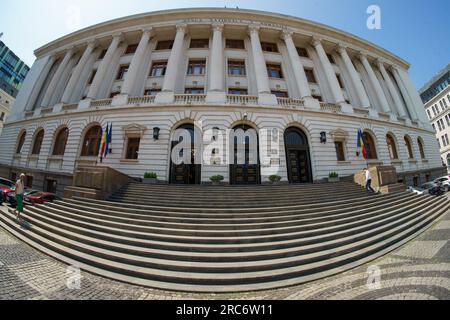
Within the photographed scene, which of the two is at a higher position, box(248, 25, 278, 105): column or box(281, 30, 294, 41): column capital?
box(281, 30, 294, 41): column capital

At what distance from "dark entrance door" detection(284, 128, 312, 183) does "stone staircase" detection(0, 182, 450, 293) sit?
4122mm

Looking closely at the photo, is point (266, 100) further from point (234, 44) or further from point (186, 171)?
point (234, 44)

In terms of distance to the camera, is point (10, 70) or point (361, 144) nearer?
point (361, 144)

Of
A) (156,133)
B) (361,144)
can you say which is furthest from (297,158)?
(156,133)

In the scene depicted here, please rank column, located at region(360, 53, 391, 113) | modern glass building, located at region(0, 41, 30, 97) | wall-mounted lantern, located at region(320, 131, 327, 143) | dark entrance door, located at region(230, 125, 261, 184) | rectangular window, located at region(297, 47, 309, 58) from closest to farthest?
dark entrance door, located at region(230, 125, 261, 184), wall-mounted lantern, located at region(320, 131, 327, 143), column, located at region(360, 53, 391, 113), rectangular window, located at region(297, 47, 309, 58), modern glass building, located at region(0, 41, 30, 97)

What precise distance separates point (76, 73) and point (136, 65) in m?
7.52

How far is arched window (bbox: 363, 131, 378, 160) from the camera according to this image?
1539 cm

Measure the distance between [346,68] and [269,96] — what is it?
40.1 ft

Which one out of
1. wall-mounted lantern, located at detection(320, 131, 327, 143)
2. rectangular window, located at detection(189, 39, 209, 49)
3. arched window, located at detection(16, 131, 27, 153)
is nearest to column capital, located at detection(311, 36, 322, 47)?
wall-mounted lantern, located at detection(320, 131, 327, 143)

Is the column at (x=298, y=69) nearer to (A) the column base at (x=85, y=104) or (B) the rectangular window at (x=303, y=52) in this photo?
(B) the rectangular window at (x=303, y=52)

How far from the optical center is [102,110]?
13.7 metres

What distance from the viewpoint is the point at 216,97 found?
1329 centimetres

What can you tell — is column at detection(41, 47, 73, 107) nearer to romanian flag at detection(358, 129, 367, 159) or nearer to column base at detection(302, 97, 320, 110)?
column base at detection(302, 97, 320, 110)
